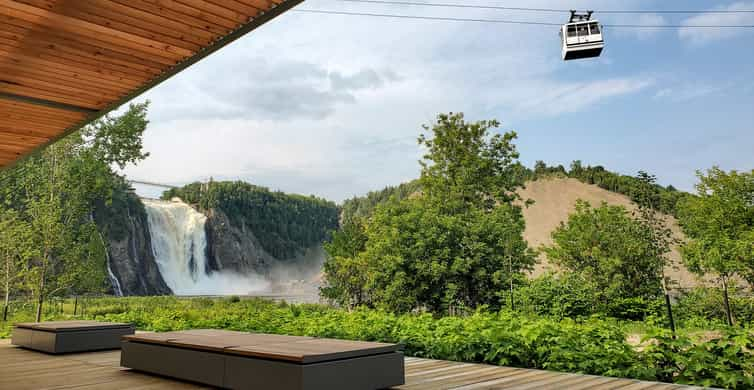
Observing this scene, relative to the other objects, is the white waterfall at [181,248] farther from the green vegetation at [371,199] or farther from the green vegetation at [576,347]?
the green vegetation at [576,347]

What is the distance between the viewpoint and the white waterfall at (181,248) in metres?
31.3

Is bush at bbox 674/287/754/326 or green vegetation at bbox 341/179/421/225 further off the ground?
green vegetation at bbox 341/179/421/225

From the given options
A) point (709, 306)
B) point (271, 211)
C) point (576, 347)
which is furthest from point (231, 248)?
point (576, 347)

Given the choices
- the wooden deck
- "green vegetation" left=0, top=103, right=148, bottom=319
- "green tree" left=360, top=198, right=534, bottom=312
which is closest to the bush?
"green tree" left=360, top=198, right=534, bottom=312

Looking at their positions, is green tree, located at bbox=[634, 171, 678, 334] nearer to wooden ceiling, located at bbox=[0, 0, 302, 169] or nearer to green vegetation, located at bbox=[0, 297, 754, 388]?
green vegetation, located at bbox=[0, 297, 754, 388]

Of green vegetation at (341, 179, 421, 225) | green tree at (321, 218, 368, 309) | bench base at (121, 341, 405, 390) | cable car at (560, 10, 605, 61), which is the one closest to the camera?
bench base at (121, 341, 405, 390)

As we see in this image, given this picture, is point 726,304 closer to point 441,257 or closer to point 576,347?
point 441,257

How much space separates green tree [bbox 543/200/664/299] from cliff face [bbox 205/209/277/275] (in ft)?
93.2

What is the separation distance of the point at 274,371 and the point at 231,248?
40.0 meters

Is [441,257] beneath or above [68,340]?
above

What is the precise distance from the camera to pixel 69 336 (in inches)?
204

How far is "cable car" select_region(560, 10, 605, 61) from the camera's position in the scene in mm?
12484

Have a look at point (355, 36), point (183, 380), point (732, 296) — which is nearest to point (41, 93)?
point (183, 380)

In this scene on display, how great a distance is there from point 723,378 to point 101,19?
4.71m
